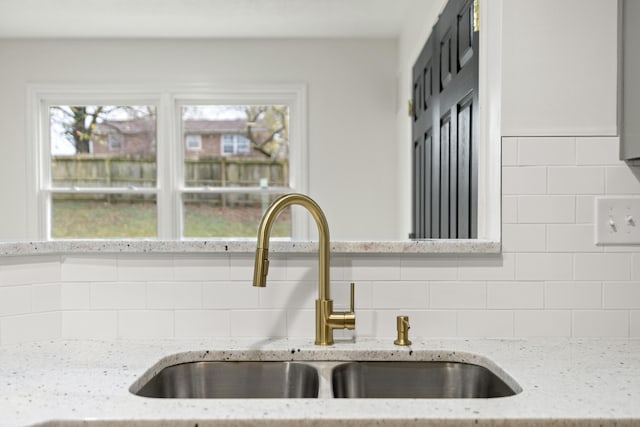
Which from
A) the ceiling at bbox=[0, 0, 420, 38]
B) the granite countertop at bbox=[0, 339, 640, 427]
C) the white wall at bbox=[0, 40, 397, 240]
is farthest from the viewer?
the white wall at bbox=[0, 40, 397, 240]

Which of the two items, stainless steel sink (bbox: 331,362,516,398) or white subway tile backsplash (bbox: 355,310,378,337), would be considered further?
white subway tile backsplash (bbox: 355,310,378,337)

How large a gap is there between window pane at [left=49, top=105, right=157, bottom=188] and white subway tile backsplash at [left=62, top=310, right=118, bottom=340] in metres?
2.74

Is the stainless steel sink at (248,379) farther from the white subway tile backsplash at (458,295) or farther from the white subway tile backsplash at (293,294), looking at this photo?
the white subway tile backsplash at (458,295)

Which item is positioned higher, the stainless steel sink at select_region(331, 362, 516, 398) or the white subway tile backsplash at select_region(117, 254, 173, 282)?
the white subway tile backsplash at select_region(117, 254, 173, 282)

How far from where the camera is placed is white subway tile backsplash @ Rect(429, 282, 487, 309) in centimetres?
130

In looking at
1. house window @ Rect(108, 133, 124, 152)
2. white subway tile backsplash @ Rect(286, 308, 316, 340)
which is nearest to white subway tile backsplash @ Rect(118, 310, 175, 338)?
white subway tile backsplash @ Rect(286, 308, 316, 340)

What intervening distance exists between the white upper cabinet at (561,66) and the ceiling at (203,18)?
5.99 ft

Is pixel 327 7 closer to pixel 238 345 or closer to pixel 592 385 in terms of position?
pixel 238 345

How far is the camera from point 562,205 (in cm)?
129

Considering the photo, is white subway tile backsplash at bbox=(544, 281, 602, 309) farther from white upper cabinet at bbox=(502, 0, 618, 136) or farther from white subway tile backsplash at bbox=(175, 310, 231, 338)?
white subway tile backsplash at bbox=(175, 310, 231, 338)

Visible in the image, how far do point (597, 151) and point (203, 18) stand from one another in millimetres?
2685

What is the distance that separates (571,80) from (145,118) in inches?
126

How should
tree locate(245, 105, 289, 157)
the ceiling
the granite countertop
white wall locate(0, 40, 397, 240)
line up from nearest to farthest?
1. the granite countertop
2. the ceiling
3. white wall locate(0, 40, 397, 240)
4. tree locate(245, 105, 289, 157)

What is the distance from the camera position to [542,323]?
50.9 inches
